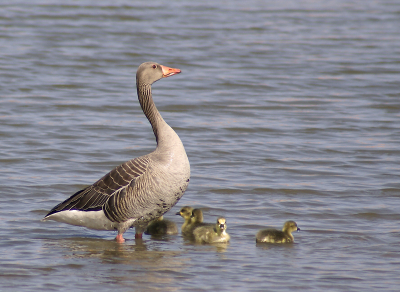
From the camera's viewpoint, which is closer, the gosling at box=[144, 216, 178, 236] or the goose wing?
the goose wing

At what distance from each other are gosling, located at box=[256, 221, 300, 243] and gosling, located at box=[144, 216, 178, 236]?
1.23m

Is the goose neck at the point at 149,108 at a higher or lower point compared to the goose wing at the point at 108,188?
higher

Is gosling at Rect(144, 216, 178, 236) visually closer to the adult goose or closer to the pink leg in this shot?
the adult goose

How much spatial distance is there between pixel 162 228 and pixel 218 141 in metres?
5.11

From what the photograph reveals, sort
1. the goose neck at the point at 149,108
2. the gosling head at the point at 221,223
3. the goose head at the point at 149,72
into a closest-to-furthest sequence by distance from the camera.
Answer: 1. the gosling head at the point at 221,223
2. the goose neck at the point at 149,108
3. the goose head at the point at 149,72

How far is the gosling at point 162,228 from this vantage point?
8.79m

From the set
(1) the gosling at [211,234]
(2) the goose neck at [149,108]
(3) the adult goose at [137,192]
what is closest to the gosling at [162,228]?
(3) the adult goose at [137,192]

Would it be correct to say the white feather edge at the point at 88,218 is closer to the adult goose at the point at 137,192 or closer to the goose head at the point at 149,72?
the adult goose at the point at 137,192

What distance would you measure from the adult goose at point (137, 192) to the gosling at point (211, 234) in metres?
0.51

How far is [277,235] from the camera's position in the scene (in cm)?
806

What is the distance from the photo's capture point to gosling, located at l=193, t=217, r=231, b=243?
8.11 m

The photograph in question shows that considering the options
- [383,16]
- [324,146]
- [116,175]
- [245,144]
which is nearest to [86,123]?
[245,144]

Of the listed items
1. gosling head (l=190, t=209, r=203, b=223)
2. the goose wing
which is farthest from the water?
the goose wing

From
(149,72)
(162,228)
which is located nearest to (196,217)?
(162,228)
